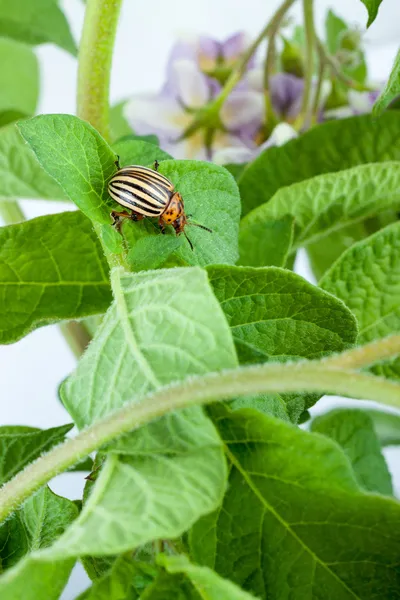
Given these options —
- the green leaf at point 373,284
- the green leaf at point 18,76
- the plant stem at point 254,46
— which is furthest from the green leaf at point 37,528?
the green leaf at point 18,76

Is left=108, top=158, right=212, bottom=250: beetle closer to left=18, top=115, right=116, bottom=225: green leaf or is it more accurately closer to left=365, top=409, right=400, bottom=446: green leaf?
left=18, top=115, right=116, bottom=225: green leaf

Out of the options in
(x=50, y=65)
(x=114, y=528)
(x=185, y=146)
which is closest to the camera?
(x=114, y=528)

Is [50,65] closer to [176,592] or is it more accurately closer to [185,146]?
[185,146]

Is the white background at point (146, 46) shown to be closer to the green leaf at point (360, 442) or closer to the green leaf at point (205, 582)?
the green leaf at point (360, 442)

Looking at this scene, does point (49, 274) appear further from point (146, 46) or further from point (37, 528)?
point (146, 46)

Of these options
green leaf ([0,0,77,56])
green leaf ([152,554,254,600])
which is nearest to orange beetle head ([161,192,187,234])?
green leaf ([152,554,254,600])

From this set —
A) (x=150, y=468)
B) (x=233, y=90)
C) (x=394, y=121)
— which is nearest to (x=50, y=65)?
(x=233, y=90)

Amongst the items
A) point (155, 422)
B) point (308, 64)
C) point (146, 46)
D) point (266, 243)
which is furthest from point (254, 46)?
point (146, 46)
